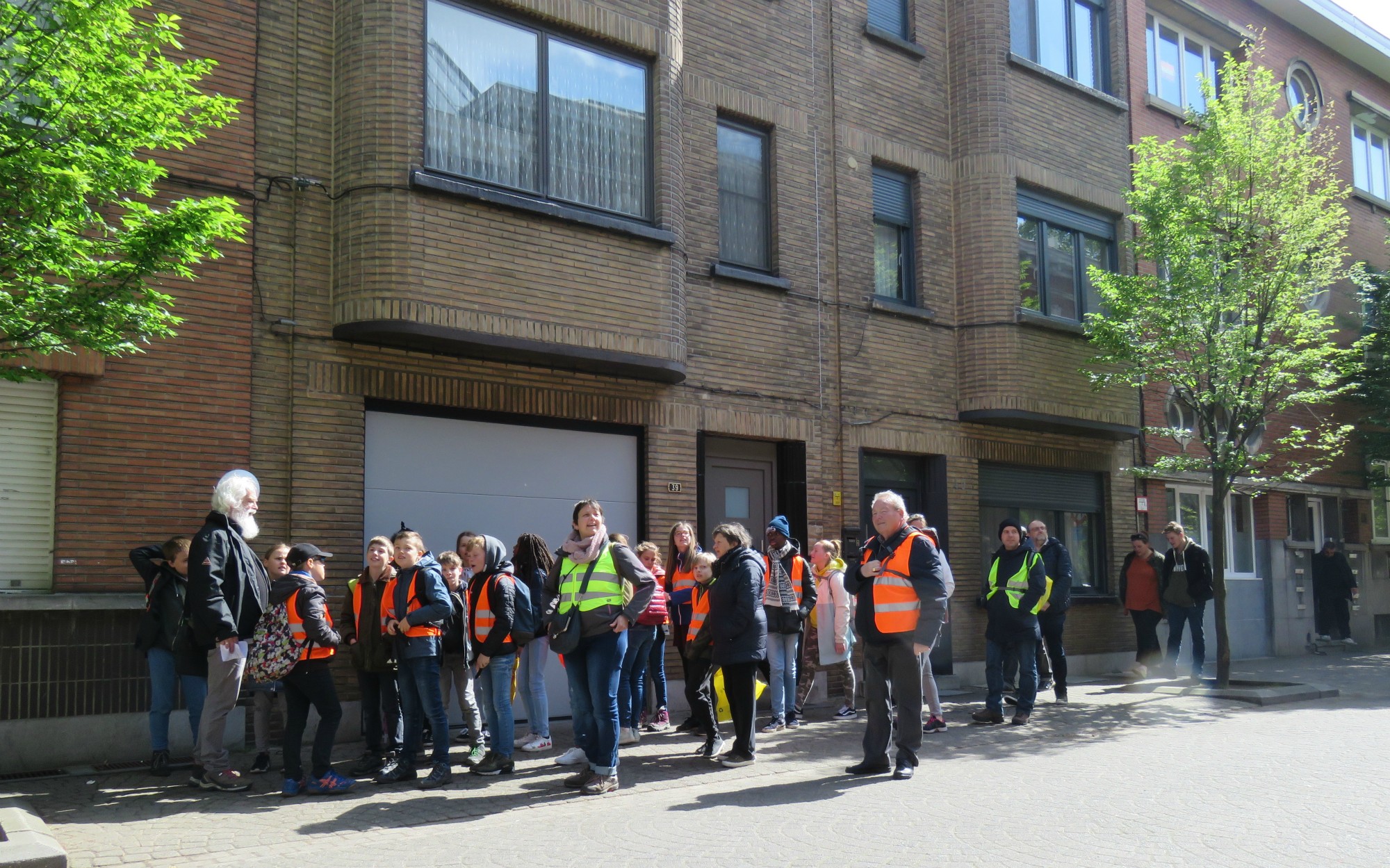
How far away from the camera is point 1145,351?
1452cm

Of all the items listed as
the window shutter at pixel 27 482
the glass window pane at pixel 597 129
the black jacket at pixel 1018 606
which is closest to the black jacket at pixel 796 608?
the black jacket at pixel 1018 606

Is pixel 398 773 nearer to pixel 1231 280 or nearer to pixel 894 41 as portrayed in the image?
pixel 1231 280

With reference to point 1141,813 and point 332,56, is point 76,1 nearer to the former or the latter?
point 332,56

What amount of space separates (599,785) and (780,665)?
3172 millimetres

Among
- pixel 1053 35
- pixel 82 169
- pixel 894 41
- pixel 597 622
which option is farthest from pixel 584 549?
pixel 1053 35

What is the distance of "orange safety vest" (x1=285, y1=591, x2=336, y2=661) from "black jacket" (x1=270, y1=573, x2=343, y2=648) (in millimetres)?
14

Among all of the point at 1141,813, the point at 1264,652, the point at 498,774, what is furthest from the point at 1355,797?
the point at 1264,652

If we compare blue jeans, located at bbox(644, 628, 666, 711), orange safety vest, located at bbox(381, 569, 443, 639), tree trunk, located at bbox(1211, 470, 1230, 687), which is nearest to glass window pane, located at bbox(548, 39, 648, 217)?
blue jeans, located at bbox(644, 628, 666, 711)

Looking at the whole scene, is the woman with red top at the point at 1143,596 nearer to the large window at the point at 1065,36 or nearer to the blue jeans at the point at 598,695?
the large window at the point at 1065,36

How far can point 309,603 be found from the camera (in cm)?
781

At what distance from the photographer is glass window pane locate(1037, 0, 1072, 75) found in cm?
1669

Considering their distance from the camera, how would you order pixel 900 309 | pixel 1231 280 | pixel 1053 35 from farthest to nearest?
pixel 1053 35
pixel 900 309
pixel 1231 280

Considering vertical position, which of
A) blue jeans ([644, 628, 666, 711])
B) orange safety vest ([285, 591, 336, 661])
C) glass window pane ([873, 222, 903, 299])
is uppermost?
glass window pane ([873, 222, 903, 299])

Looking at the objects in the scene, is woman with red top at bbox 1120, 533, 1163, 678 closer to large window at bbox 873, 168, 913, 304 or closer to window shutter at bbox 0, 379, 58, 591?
large window at bbox 873, 168, 913, 304
